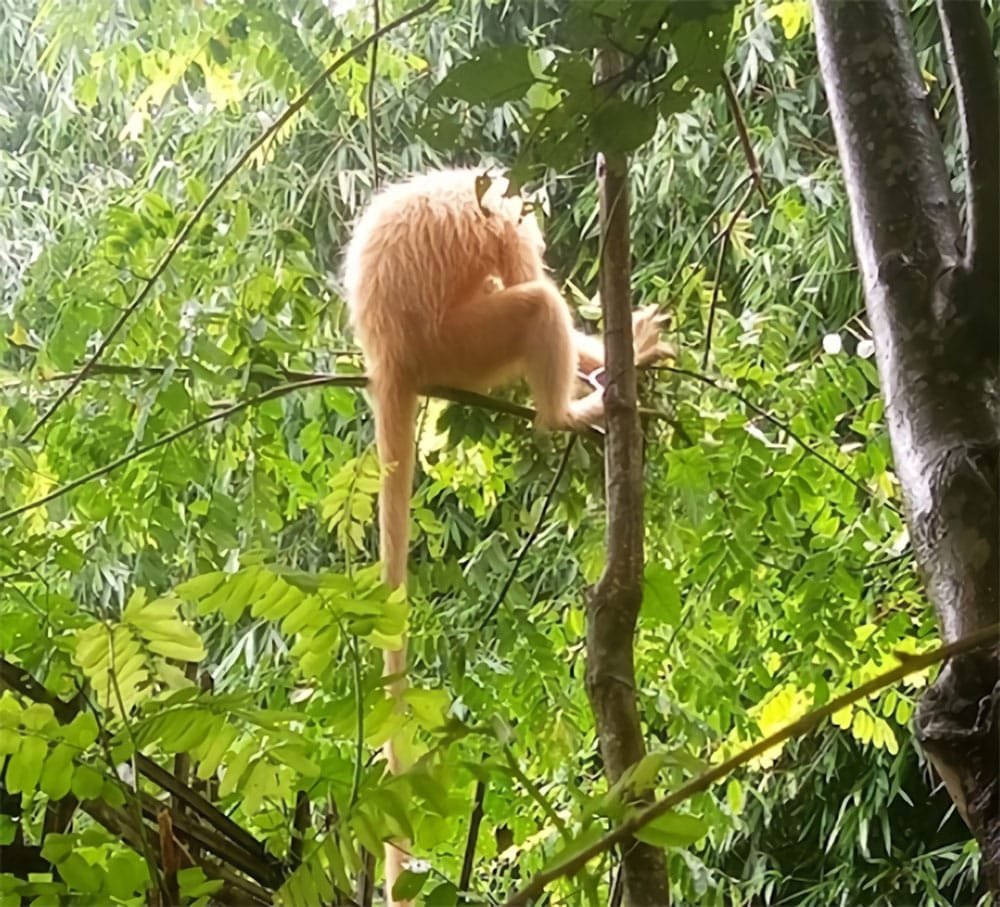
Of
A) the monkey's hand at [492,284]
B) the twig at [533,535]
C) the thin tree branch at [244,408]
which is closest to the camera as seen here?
the thin tree branch at [244,408]

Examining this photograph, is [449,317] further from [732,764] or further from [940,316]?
[732,764]

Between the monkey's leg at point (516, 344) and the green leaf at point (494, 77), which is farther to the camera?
the monkey's leg at point (516, 344)

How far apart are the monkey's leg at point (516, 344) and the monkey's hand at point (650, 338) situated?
5 cm

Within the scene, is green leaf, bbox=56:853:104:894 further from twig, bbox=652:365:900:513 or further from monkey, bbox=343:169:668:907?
twig, bbox=652:365:900:513

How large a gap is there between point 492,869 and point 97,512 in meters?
0.38

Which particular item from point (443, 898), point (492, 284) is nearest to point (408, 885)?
point (443, 898)

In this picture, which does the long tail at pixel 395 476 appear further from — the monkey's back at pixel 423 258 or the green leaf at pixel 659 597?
the green leaf at pixel 659 597

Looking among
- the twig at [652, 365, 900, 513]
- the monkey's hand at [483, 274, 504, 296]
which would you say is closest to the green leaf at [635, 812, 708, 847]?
the twig at [652, 365, 900, 513]

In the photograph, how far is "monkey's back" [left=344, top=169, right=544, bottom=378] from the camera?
3.18 ft

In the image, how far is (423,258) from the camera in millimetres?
1010

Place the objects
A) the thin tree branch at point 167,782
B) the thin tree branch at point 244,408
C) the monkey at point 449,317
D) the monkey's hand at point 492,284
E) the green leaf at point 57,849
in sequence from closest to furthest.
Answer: the green leaf at point 57,849
the thin tree branch at point 167,782
the thin tree branch at point 244,408
the monkey at point 449,317
the monkey's hand at point 492,284

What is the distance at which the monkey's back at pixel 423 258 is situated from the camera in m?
0.97

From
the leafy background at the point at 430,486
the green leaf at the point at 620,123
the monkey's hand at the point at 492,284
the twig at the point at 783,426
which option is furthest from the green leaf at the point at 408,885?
the monkey's hand at the point at 492,284

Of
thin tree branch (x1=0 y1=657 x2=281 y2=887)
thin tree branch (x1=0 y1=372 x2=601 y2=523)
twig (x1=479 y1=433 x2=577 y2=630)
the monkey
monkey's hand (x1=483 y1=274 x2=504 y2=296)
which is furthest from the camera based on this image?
monkey's hand (x1=483 y1=274 x2=504 y2=296)
